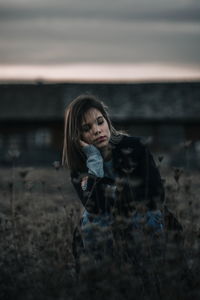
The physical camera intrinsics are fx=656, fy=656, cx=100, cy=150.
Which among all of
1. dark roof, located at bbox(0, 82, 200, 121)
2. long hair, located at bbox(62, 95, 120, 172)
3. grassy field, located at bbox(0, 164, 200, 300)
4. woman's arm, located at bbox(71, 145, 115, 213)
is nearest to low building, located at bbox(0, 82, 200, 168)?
dark roof, located at bbox(0, 82, 200, 121)

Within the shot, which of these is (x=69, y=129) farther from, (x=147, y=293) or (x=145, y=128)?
(x=145, y=128)

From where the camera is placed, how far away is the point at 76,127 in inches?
178

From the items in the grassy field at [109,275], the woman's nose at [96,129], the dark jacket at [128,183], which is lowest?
the grassy field at [109,275]

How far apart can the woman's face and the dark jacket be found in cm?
10

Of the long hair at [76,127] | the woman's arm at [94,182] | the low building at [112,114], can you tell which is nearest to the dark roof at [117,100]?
the low building at [112,114]

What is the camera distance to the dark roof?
26.0 meters

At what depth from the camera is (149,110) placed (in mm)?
26125

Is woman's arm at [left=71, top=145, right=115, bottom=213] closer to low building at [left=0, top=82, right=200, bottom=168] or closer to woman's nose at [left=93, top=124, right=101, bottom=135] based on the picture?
woman's nose at [left=93, top=124, right=101, bottom=135]

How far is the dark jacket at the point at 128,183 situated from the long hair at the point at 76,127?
0.30 feet

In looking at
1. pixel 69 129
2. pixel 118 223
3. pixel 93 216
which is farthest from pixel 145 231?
pixel 69 129

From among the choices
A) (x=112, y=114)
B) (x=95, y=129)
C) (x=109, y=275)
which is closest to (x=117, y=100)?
(x=112, y=114)

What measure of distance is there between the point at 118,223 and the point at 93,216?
1.55 feet

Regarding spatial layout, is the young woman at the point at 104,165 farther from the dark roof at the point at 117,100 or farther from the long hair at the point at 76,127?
the dark roof at the point at 117,100

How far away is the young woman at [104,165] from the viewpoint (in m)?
4.41
